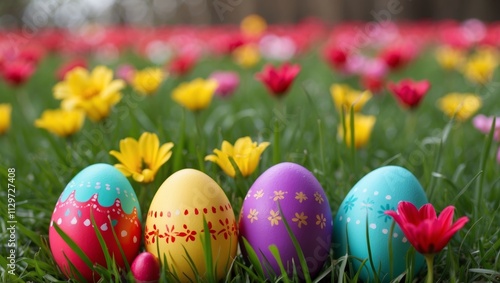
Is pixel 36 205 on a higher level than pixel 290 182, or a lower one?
lower

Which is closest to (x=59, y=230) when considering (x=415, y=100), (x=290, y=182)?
(x=290, y=182)

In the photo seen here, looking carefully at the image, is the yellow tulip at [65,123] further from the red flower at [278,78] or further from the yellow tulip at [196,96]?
the red flower at [278,78]

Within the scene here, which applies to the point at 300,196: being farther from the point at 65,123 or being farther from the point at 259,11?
the point at 259,11

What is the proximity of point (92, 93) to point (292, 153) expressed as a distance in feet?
1.79

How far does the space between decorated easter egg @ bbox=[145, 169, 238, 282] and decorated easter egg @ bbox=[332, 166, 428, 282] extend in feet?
0.65

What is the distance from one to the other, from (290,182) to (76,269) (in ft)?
1.26

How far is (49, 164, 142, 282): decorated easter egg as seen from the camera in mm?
1018

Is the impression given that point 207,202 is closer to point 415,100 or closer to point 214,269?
point 214,269

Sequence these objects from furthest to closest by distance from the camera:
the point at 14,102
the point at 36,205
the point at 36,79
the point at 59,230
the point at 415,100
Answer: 1. the point at 36,79
2. the point at 14,102
3. the point at 415,100
4. the point at 36,205
5. the point at 59,230

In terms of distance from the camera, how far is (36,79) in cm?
316

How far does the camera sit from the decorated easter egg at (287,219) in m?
1.01

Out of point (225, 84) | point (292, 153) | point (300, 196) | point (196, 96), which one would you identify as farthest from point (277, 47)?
point (300, 196)

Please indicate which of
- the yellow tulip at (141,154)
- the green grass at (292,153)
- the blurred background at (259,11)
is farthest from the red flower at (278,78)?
the blurred background at (259,11)

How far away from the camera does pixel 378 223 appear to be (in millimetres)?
1020
